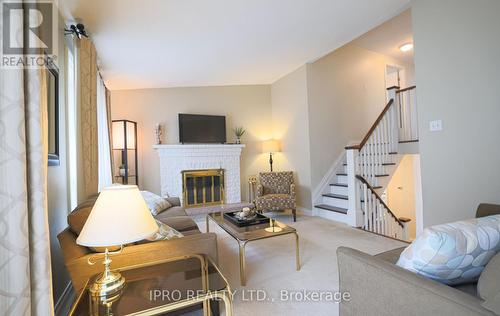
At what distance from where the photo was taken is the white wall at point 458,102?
7.05ft

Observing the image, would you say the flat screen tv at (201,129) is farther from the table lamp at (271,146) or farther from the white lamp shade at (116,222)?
the white lamp shade at (116,222)

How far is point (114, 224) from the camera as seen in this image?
1079 mm

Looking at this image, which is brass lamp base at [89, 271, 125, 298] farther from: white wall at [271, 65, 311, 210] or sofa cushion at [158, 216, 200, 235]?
white wall at [271, 65, 311, 210]

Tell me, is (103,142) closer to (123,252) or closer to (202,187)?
(202,187)

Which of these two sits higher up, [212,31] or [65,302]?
[212,31]

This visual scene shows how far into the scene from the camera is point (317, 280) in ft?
6.70

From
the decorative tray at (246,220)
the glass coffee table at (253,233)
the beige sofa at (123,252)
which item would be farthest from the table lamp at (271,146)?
the beige sofa at (123,252)

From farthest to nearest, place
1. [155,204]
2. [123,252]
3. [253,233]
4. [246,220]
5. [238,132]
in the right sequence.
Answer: [238,132] < [155,204] < [246,220] < [253,233] < [123,252]

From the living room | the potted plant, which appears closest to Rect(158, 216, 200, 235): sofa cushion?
the living room

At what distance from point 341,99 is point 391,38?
1443mm

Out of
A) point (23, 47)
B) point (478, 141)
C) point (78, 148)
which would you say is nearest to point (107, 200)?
point (23, 47)

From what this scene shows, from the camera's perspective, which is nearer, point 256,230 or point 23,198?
point 23,198

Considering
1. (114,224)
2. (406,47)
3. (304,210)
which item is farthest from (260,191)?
(406,47)

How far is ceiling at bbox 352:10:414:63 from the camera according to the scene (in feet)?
12.8
